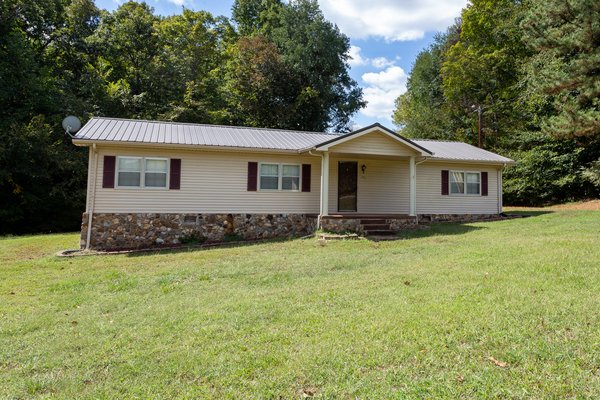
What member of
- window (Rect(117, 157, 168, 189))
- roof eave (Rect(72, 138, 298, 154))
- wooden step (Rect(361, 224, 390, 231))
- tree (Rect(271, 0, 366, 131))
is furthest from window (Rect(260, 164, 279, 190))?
tree (Rect(271, 0, 366, 131))

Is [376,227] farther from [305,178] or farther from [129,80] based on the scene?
[129,80]

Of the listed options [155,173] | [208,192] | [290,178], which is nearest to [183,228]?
[208,192]

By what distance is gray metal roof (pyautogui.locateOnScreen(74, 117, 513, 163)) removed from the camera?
10883 mm

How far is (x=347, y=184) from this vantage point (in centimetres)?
1340

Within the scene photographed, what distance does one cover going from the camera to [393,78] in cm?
3800

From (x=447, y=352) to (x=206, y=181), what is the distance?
9.70 meters

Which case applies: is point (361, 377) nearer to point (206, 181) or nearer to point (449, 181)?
point (206, 181)

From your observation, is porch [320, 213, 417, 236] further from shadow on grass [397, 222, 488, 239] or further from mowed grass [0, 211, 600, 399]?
mowed grass [0, 211, 600, 399]

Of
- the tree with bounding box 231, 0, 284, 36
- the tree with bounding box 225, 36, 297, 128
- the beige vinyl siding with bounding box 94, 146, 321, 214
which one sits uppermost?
the tree with bounding box 231, 0, 284, 36

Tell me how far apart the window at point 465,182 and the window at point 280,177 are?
6.50 metres

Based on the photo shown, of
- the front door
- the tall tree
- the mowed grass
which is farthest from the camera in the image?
the tall tree

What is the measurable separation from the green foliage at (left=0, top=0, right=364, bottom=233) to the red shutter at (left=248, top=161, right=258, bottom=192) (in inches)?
411

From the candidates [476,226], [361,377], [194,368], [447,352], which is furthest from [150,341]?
[476,226]

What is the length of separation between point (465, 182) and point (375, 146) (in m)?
5.26
